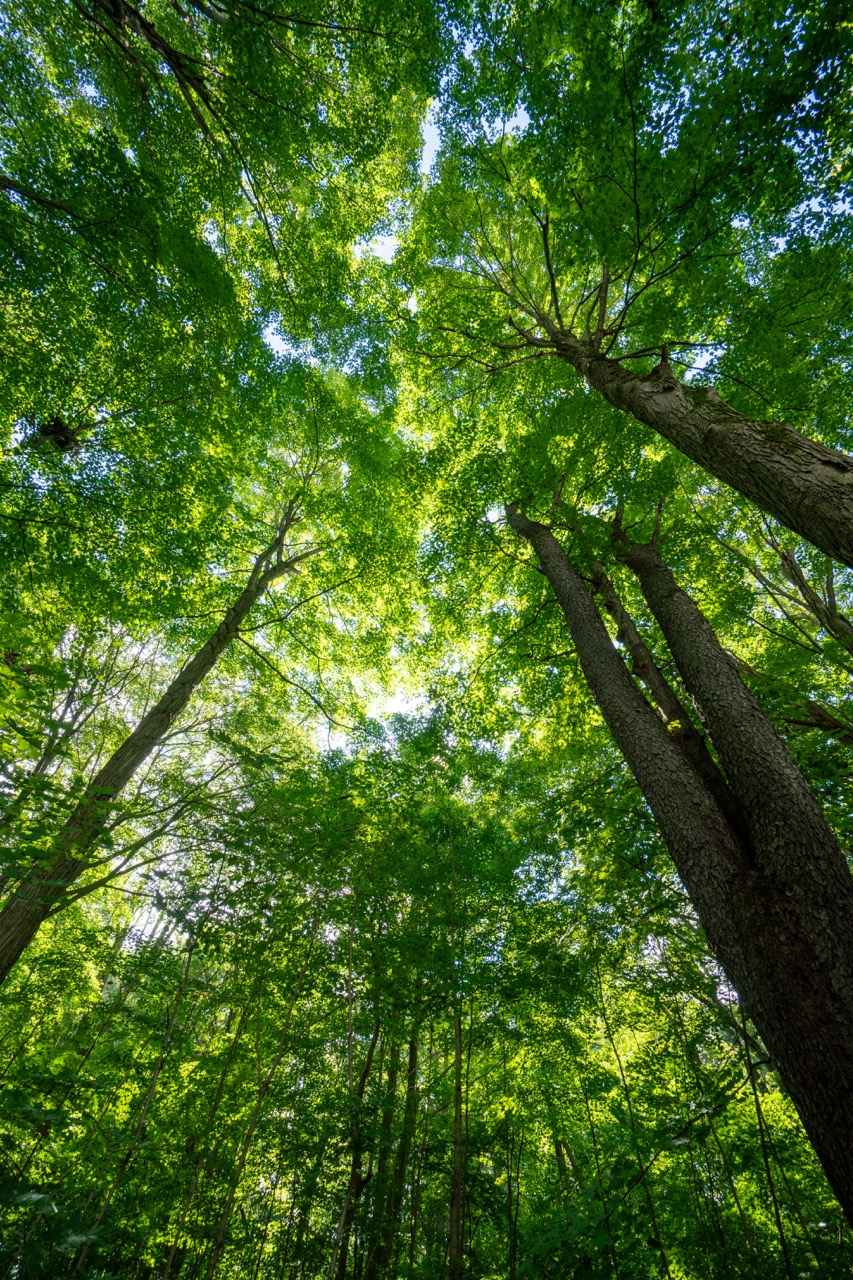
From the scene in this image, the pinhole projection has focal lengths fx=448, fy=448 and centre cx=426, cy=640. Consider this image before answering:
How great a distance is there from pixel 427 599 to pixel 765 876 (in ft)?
21.6

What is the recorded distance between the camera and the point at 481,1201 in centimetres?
533

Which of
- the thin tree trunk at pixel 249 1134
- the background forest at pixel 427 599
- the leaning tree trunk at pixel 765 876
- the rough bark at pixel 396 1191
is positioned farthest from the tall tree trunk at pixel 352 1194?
the leaning tree trunk at pixel 765 876

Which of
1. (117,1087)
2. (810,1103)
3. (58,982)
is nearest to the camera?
(810,1103)

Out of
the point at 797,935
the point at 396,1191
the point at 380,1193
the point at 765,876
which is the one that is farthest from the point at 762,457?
the point at 396,1191

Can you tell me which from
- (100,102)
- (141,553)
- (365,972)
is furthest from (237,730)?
(100,102)

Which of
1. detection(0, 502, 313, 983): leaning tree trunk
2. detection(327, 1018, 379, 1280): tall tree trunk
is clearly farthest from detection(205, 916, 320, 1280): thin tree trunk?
detection(0, 502, 313, 983): leaning tree trunk

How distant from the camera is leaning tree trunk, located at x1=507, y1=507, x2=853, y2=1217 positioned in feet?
5.78

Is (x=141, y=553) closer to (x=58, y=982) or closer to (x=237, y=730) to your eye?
(x=237, y=730)

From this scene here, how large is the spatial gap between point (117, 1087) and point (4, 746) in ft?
19.2

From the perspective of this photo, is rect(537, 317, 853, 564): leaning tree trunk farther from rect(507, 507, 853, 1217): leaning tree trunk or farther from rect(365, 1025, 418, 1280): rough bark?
rect(365, 1025, 418, 1280): rough bark

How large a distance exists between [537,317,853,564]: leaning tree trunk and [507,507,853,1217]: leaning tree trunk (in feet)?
4.27

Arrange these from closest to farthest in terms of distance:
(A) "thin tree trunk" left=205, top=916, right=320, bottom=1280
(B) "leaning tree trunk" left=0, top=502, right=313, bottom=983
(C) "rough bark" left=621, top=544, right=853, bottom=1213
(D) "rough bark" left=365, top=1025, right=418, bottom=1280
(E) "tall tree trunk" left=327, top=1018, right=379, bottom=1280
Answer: (C) "rough bark" left=621, top=544, right=853, bottom=1213
(B) "leaning tree trunk" left=0, top=502, right=313, bottom=983
(A) "thin tree trunk" left=205, top=916, right=320, bottom=1280
(E) "tall tree trunk" left=327, top=1018, right=379, bottom=1280
(D) "rough bark" left=365, top=1025, right=418, bottom=1280

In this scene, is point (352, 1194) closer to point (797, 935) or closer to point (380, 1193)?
point (380, 1193)

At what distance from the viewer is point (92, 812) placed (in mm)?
2891
